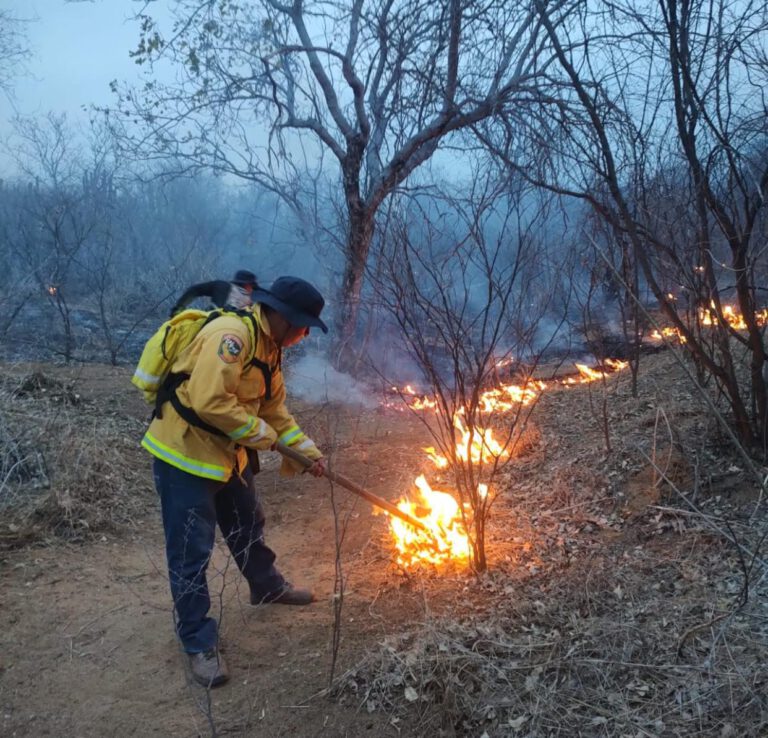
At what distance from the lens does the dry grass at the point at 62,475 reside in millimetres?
5160

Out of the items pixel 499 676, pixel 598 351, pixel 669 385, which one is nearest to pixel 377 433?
pixel 598 351

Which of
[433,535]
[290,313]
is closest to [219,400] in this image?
[290,313]

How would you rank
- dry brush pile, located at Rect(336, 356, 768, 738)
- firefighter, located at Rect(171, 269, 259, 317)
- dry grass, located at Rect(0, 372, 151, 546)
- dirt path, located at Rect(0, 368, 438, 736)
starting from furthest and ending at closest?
dry grass, located at Rect(0, 372, 151, 546), firefighter, located at Rect(171, 269, 259, 317), dirt path, located at Rect(0, 368, 438, 736), dry brush pile, located at Rect(336, 356, 768, 738)

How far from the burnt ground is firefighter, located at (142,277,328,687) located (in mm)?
212

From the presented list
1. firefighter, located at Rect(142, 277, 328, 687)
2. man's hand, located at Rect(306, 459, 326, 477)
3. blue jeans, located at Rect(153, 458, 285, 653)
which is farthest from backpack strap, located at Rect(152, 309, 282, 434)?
man's hand, located at Rect(306, 459, 326, 477)

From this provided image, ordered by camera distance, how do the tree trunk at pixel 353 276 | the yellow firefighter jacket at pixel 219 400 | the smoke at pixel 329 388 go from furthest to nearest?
the tree trunk at pixel 353 276 → the smoke at pixel 329 388 → the yellow firefighter jacket at pixel 219 400

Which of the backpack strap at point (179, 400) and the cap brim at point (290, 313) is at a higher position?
the cap brim at point (290, 313)

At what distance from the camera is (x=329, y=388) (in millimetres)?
10141

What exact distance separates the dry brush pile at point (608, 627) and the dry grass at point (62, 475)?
318 cm

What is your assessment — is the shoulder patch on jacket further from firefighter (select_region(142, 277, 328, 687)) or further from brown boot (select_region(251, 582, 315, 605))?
brown boot (select_region(251, 582, 315, 605))

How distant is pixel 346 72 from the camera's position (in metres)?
9.84

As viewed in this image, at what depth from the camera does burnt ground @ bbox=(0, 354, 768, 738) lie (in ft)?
8.91

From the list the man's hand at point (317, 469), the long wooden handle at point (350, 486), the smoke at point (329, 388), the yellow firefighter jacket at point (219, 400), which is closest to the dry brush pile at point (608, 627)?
the long wooden handle at point (350, 486)

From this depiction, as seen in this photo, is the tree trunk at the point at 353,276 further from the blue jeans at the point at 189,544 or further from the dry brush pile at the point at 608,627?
the blue jeans at the point at 189,544
